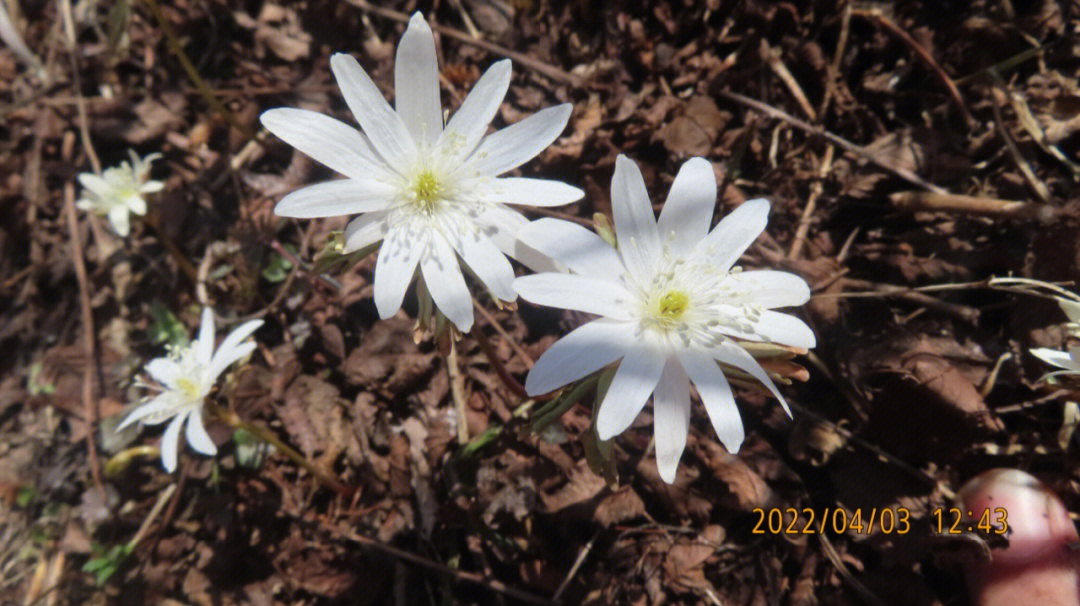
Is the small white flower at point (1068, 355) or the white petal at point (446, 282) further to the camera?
the small white flower at point (1068, 355)

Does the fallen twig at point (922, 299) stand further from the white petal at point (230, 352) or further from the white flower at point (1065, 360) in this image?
the white petal at point (230, 352)

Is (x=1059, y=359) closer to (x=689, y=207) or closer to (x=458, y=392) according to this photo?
(x=689, y=207)

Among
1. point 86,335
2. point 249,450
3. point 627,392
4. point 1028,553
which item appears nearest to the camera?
point 627,392

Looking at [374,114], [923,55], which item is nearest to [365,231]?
[374,114]

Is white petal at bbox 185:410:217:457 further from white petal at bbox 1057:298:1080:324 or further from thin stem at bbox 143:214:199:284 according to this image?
white petal at bbox 1057:298:1080:324

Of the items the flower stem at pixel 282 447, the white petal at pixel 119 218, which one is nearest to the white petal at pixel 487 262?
the flower stem at pixel 282 447

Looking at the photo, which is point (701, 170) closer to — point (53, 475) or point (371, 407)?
point (371, 407)

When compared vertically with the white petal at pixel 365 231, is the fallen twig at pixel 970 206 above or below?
above
